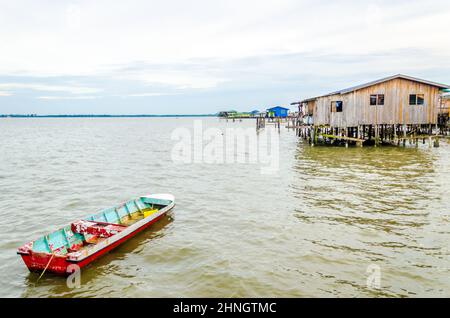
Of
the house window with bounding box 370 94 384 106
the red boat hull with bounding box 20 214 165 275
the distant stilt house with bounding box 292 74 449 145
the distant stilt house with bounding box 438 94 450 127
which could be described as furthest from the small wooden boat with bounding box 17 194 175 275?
the distant stilt house with bounding box 438 94 450 127

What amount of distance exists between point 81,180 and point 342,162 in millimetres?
19238

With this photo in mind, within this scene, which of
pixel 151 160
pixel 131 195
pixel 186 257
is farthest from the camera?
pixel 151 160

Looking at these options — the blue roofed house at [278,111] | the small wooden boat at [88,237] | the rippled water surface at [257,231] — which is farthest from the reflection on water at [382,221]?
the blue roofed house at [278,111]

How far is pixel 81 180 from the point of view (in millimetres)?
21688

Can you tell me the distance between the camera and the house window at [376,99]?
31.5m

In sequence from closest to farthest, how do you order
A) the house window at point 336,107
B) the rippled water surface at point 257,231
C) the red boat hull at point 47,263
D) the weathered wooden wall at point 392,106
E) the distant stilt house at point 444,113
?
the rippled water surface at point 257,231
the red boat hull at point 47,263
the weathered wooden wall at point 392,106
the house window at point 336,107
the distant stilt house at point 444,113

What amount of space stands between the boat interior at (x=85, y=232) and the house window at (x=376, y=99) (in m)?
26.3

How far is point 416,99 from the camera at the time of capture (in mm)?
31281

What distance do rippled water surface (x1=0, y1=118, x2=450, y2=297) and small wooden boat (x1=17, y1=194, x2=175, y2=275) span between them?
1.32 feet

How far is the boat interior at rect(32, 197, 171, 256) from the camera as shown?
9500 millimetres

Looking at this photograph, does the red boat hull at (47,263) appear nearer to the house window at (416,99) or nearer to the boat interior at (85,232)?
the boat interior at (85,232)

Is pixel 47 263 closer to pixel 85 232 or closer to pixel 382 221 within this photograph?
pixel 85 232
